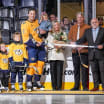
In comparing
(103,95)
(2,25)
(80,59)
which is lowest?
(103,95)

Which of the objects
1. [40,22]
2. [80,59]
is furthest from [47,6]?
[80,59]

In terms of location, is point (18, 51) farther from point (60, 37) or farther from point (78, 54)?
point (78, 54)

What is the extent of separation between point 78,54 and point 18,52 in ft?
4.80

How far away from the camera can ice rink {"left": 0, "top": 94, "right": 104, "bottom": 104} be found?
10.7 m

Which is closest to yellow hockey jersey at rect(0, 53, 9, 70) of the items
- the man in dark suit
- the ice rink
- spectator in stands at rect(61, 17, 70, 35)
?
the ice rink

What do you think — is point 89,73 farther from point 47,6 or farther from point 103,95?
point 47,6

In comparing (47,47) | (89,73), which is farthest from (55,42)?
(89,73)

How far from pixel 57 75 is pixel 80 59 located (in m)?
0.69

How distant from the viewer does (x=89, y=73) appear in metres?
12.8

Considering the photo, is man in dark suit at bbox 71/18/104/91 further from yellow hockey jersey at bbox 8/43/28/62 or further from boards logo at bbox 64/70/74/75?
yellow hockey jersey at bbox 8/43/28/62

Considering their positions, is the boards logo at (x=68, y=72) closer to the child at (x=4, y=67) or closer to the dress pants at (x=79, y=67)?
the dress pants at (x=79, y=67)

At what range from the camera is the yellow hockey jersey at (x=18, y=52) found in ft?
41.3

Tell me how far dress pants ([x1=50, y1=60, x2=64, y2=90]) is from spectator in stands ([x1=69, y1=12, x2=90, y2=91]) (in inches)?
13.5

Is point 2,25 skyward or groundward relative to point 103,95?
skyward
